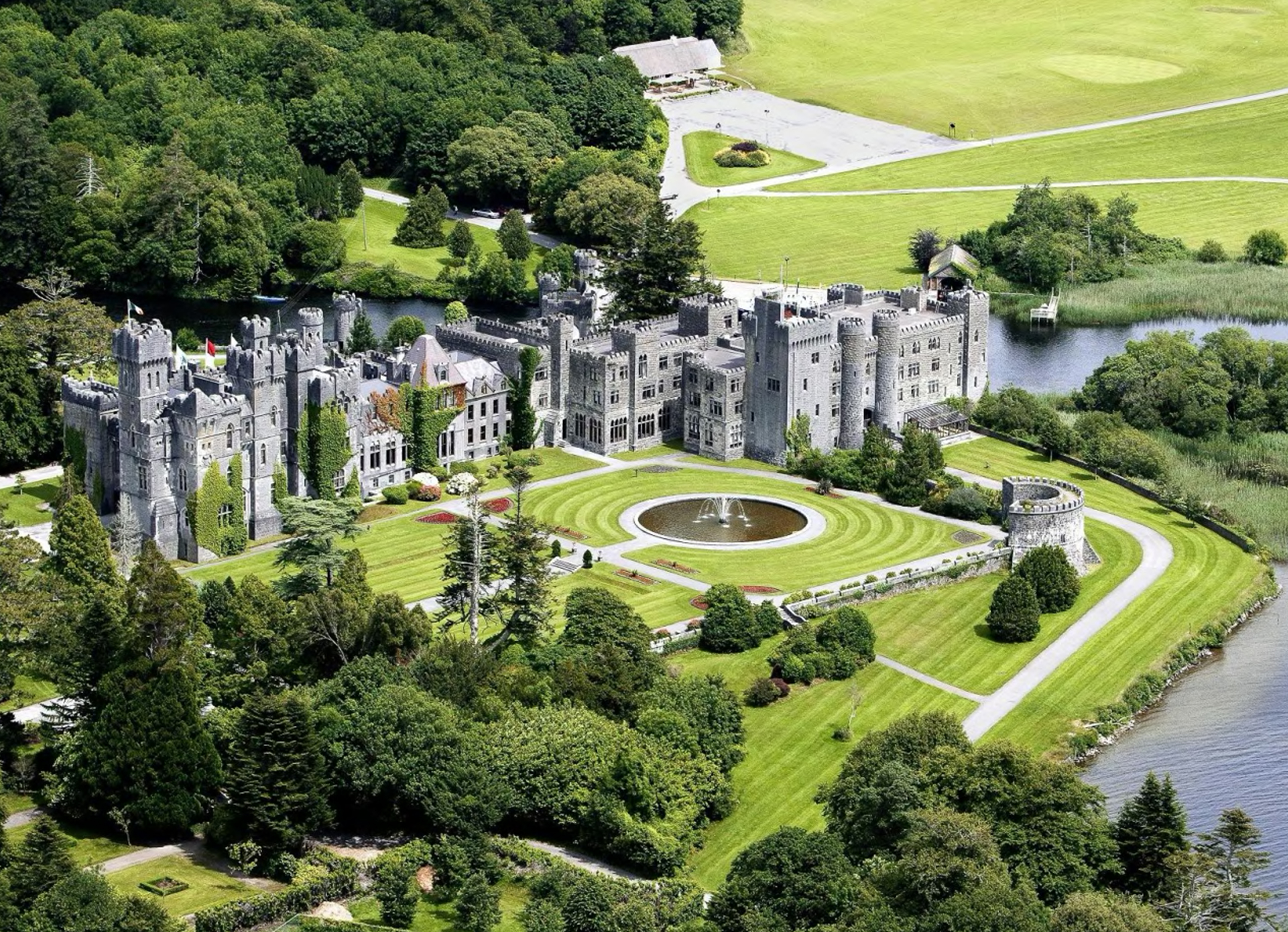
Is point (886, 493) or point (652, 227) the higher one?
point (652, 227)

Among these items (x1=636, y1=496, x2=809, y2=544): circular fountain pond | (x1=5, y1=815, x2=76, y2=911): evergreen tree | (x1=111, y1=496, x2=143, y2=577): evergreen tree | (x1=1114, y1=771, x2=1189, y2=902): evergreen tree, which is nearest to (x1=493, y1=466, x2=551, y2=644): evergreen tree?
(x1=636, y1=496, x2=809, y2=544): circular fountain pond

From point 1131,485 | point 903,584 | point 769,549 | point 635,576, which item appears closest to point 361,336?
point 769,549

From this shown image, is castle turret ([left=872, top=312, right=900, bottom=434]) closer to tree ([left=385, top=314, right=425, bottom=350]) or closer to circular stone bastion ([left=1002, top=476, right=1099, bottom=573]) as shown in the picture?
circular stone bastion ([left=1002, top=476, right=1099, bottom=573])

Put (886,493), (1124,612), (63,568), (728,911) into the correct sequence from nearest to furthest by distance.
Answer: (728,911) → (63,568) → (1124,612) → (886,493)

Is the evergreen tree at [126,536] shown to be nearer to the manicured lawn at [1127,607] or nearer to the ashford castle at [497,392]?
the ashford castle at [497,392]

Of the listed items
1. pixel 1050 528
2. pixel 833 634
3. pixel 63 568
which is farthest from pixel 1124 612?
pixel 63 568

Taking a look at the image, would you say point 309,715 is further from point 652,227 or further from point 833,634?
point 652,227
